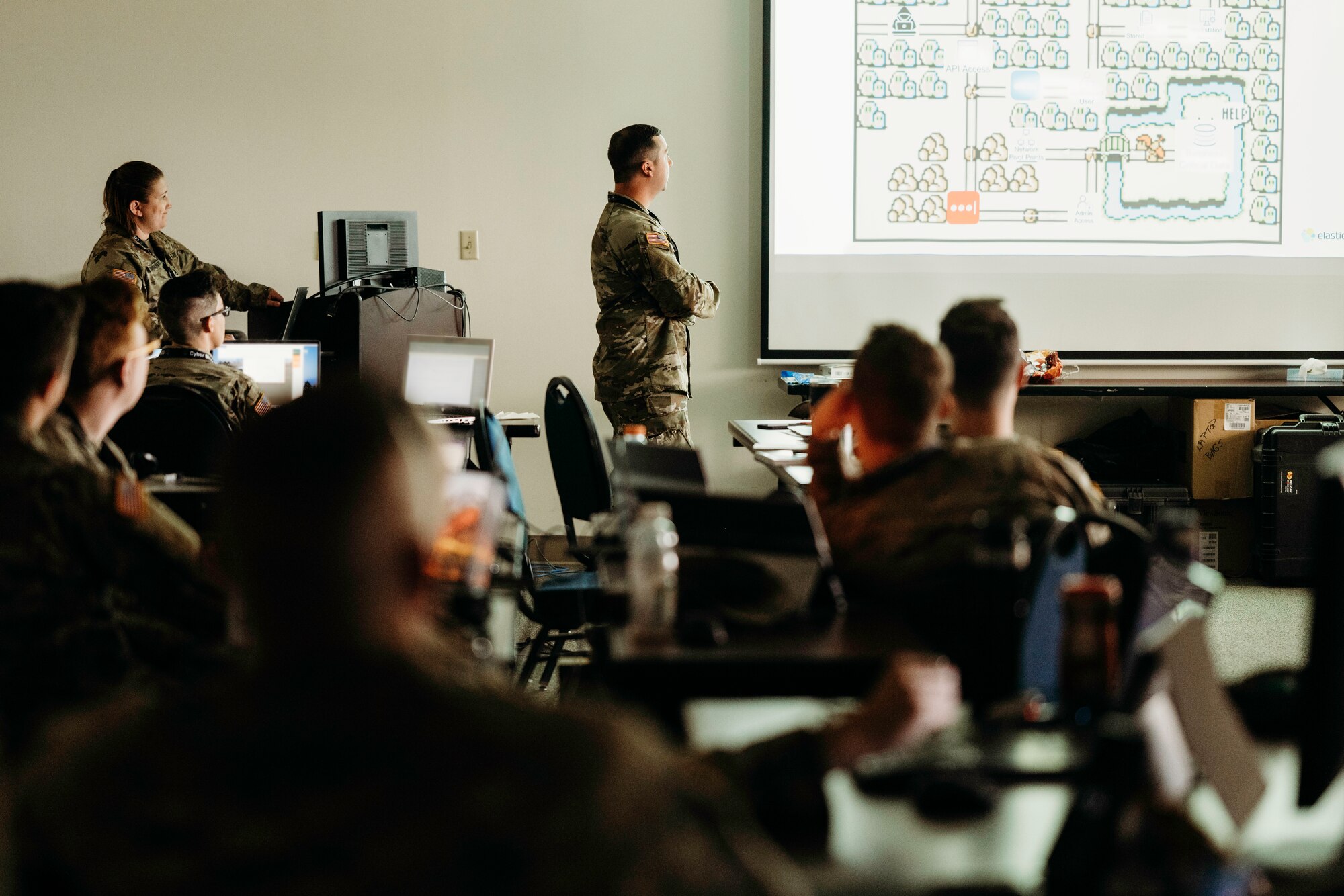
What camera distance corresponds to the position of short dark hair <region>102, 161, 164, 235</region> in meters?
4.56

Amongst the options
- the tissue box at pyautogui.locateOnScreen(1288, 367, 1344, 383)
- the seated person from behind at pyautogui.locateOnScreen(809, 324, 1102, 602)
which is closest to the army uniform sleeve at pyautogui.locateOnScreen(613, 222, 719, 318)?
the seated person from behind at pyautogui.locateOnScreen(809, 324, 1102, 602)

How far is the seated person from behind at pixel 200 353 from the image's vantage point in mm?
3123

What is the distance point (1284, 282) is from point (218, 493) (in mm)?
5620

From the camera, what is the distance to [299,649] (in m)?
0.70

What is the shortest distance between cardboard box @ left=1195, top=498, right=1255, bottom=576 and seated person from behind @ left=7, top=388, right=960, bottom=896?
16.5 feet

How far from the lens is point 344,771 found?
0.62 m

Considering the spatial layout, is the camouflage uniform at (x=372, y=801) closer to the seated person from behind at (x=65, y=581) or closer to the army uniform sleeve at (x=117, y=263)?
the seated person from behind at (x=65, y=581)

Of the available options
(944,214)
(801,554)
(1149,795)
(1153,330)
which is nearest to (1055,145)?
(944,214)

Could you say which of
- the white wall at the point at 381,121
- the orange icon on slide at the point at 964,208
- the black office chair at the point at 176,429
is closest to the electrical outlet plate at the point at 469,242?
the white wall at the point at 381,121

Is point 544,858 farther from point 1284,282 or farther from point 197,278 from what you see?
point 1284,282

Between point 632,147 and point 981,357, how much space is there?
7.70 ft

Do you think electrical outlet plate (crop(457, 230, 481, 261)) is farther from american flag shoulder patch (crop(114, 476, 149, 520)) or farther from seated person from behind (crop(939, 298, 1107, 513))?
american flag shoulder patch (crop(114, 476, 149, 520))

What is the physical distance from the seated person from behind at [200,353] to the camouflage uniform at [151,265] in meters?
0.86

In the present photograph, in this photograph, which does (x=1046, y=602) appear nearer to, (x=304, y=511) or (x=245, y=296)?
(x=304, y=511)
